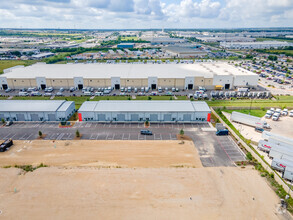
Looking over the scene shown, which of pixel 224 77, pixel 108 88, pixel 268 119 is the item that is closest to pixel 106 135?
pixel 108 88

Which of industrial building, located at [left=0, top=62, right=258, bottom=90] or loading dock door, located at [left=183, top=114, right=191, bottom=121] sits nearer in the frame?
loading dock door, located at [left=183, top=114, right=191, bottom=121]

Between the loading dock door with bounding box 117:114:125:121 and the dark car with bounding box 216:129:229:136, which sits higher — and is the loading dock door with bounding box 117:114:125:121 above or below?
above

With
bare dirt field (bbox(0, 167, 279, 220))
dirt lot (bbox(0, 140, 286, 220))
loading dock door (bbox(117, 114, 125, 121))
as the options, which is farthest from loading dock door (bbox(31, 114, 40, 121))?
loading dock door (bbox(117, 114, 125, 121))

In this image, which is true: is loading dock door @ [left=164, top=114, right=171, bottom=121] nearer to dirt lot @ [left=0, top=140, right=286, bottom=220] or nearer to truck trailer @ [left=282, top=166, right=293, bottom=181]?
dirt lot @ [left=0, top=140, right=286, bottom=220]

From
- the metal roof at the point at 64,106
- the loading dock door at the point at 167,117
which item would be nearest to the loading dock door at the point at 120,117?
the loading dock door at the point at 167,117

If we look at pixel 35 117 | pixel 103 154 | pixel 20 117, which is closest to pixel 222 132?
pixel 103 154

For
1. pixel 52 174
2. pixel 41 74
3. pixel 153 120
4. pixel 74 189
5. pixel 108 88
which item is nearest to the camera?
pixel 74 189

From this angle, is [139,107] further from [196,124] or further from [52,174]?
[52,174]
